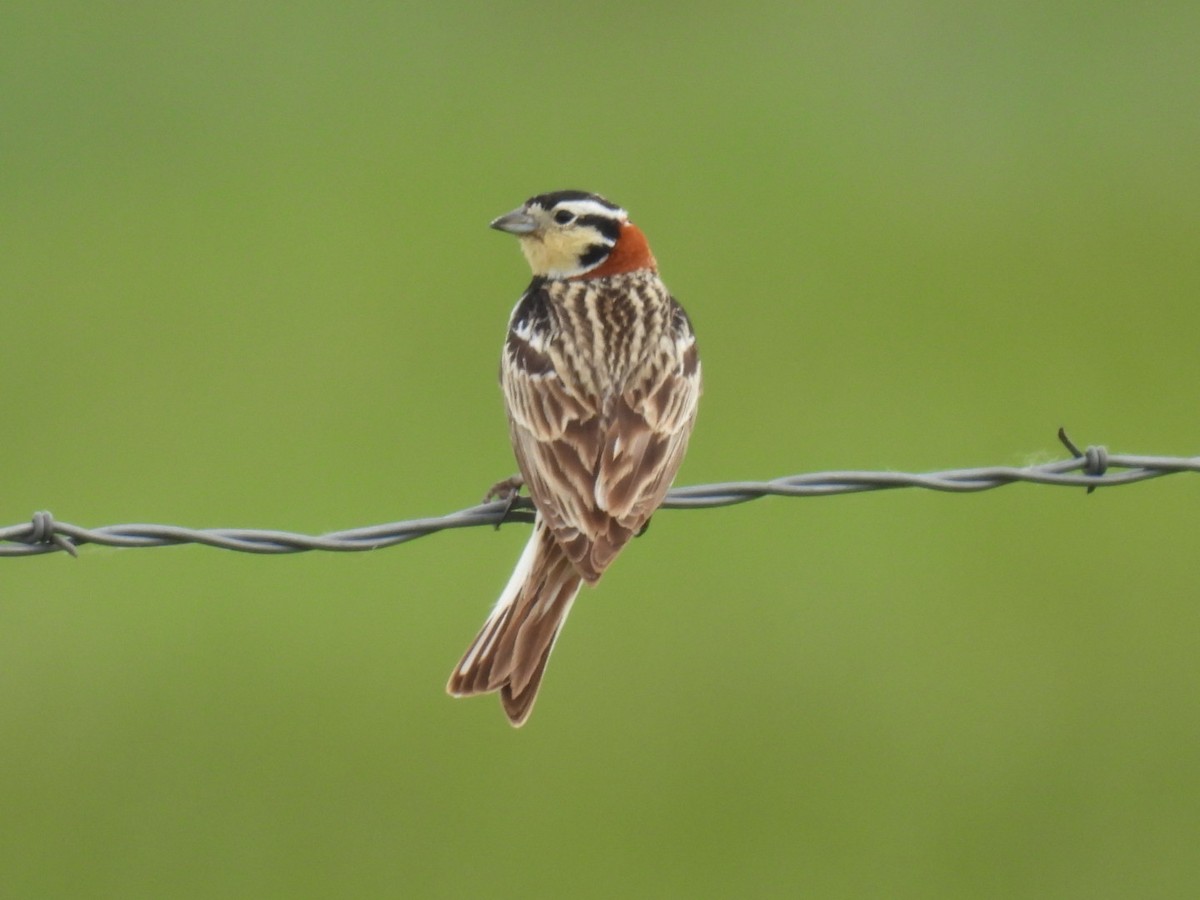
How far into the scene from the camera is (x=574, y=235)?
9.35m

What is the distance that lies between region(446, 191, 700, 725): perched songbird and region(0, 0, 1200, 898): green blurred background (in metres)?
1.41

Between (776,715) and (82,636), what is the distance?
412 cm

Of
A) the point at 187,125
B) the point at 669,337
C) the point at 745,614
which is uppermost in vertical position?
the point at 187,125

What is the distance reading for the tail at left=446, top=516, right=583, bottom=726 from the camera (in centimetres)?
756

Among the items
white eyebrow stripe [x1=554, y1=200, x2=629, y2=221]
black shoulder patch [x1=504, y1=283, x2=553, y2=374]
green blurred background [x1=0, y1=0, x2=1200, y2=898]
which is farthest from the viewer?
green blurred background [x1=0, y1=0, x2=1200, y2=898]

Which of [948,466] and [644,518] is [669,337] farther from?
[948,466]

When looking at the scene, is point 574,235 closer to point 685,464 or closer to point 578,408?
point 578,408

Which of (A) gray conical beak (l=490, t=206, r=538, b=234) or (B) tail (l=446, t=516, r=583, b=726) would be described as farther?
(A) gray conical beak (l=490, t=206, r=538, b=234)

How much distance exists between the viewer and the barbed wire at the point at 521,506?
262 inches

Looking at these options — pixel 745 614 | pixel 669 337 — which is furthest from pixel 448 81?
pixel 669 337

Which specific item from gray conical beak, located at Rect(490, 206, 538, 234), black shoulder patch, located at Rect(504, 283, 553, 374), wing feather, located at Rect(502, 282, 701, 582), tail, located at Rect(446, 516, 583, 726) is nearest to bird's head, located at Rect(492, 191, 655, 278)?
gray conical beak, located at Rect(490, 206, 538, 234)

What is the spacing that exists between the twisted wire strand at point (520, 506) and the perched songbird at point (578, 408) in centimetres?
20

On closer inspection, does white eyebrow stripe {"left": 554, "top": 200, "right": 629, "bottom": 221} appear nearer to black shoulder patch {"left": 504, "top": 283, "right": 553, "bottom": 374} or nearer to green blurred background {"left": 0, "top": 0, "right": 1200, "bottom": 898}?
black shoulder patch {"left": 504, "top": 283, "right": 553, "bottom": 374}

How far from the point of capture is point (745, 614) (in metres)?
13.6
